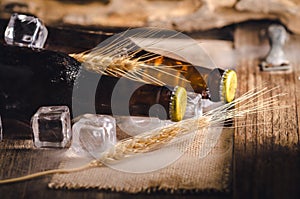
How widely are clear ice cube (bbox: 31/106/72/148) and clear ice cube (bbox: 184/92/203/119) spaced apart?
203 mm

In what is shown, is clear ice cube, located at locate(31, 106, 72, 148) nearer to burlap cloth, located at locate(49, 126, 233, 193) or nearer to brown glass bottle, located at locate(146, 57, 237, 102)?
burlap cloth, located at locate(49, 126, 233, 193)

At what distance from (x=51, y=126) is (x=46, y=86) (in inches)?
3.0

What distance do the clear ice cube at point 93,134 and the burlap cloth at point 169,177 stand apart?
0.08 ft

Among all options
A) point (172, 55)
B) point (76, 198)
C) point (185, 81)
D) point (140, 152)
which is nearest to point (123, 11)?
point (172, 55)

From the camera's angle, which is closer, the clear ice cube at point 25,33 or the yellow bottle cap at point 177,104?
the yellow bottle cap at point 177,104

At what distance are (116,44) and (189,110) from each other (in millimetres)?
189

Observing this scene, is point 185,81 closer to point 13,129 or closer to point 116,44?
point 116,44

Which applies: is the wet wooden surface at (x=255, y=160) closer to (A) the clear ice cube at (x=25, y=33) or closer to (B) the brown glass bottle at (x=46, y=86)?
(B) the brown glass bottle at (x=46, y=86)

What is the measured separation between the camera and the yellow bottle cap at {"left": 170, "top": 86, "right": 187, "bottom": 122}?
1057 millimetres

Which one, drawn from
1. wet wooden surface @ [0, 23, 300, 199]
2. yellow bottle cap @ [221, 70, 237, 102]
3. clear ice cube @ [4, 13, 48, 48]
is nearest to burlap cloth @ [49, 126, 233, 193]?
wet wooden surface @ [0, 23, 300, 199]

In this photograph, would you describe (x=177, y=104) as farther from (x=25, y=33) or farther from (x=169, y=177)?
(x=25, y=33)

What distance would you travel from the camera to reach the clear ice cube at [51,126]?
42.4 inches

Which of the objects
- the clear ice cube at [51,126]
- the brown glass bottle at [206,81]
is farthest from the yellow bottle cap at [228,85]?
the clear ice cube at [51,126]

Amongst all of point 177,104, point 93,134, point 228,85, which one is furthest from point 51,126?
point 228,85
